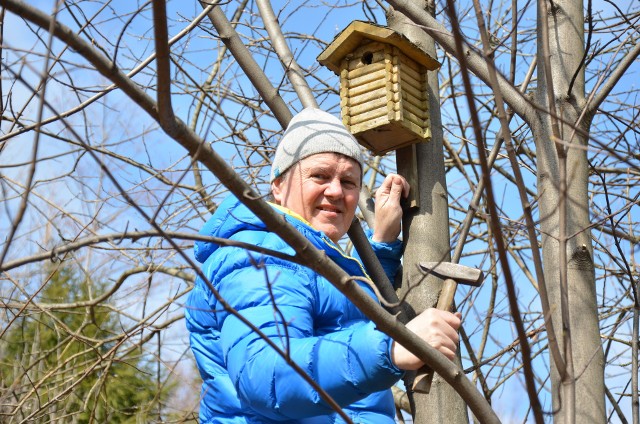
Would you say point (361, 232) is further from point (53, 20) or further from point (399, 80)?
point (53, 20)

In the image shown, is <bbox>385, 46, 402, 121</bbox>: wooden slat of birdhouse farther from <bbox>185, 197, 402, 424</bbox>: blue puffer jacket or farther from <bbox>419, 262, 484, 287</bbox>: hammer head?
<bbox>419, 262, 484, 287</bbox>: hammer head

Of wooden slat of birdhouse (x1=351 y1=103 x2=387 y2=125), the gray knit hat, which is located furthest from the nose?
wooden slat of birdhouse (x1=351 y1=103 x2=387 y2=125)

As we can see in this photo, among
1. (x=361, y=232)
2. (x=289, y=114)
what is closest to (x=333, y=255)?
(x=361, y=232)

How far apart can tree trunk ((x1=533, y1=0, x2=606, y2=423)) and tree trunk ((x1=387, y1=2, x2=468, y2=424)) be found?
0.35 m

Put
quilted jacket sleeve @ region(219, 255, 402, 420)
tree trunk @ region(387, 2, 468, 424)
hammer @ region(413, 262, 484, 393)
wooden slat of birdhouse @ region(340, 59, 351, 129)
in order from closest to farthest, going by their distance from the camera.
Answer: quilted jacket sleeve @ region(219, 255, 402, 420)
hammer @ region(413, 262, 484, 393)
tree trunk @ region(387, 2, 468, 424)
wooden slat of birdhouse @ region(340, 59, 351, 129)

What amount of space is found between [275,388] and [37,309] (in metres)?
2.44

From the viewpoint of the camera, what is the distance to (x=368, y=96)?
3334 millimetres

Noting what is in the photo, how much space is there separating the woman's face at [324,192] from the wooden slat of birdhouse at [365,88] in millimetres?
489

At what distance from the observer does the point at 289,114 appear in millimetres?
3221

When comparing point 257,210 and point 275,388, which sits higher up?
point 257,210

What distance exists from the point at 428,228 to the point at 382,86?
0.60m

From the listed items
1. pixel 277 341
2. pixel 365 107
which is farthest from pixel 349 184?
pixel 277 341

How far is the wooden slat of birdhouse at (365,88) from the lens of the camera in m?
3.27

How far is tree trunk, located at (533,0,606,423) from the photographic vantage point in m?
2.47
